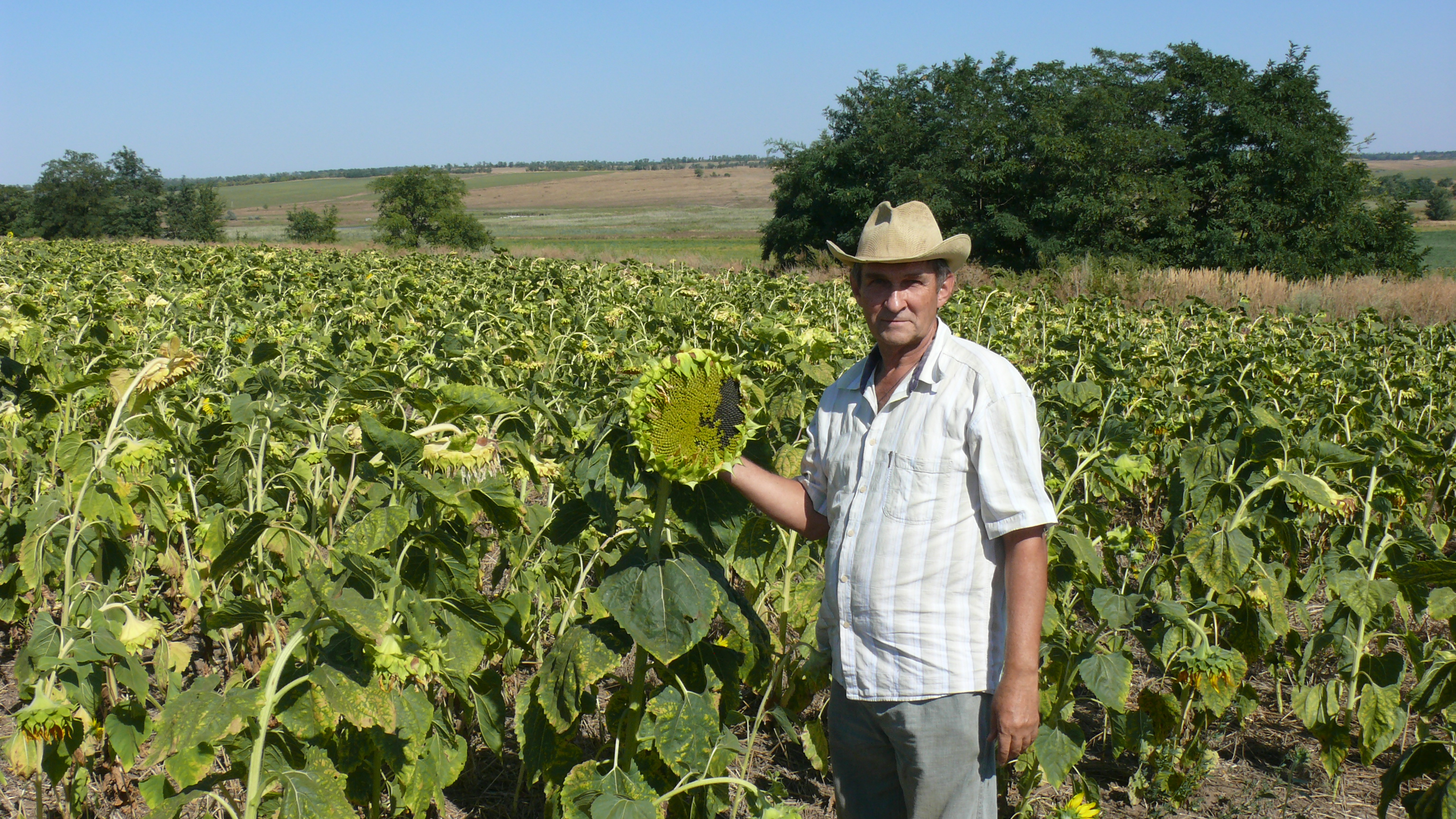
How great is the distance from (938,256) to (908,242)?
2.8 inches

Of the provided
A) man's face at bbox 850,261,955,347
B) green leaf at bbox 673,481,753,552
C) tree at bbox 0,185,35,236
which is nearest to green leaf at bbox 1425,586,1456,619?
man's face at bbox 850,261,955,347

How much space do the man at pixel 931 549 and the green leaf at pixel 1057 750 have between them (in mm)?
409

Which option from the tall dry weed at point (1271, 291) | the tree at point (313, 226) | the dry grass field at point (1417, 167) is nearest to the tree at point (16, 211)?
the tree at point (313, 226)

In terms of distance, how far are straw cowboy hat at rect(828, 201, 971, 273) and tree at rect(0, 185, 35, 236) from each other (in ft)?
218

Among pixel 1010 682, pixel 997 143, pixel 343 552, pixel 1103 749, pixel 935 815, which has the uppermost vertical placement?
pixel 997 143

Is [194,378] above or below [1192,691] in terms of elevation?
above

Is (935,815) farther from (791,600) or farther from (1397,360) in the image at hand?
(1397,360)

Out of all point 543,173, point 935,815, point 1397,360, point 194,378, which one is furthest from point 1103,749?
point 543,173

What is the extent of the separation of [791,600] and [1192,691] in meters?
1.24

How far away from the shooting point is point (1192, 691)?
9.99 feet

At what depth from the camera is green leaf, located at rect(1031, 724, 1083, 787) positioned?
8.09 ft

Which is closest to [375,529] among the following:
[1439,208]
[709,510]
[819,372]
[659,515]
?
[659,515]

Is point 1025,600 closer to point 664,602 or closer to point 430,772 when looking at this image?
point 664,602

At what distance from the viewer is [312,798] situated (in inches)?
65.8
